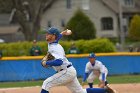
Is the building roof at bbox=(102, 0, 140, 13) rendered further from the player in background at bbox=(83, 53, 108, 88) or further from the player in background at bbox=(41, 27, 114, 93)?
the player in background at bbox=(41, 27, 114, 93)

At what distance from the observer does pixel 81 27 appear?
4922cm

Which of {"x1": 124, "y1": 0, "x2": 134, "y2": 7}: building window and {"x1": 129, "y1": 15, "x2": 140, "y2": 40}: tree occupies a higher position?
{"x1": 124, "y1": 0, "x2": 134, "y2": 7}: building window

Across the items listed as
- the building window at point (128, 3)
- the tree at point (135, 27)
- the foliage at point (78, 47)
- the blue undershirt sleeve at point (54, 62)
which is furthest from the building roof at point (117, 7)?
the blue undershirt sleeve at point (54, 62)

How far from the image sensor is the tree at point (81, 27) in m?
48.9

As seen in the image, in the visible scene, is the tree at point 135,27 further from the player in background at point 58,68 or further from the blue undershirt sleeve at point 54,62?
the blue undershirt sleeve at point 54,62

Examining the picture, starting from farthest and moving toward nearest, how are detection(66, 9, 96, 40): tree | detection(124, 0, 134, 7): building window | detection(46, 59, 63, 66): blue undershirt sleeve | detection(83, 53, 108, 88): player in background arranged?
detection(124, 0, 134, 7): building window
detection(66, 9, 96, 40): tree
detection(83, 53, 108, 88): player in background
detection(46, 59, 63, 66): blue undershirt sleeve

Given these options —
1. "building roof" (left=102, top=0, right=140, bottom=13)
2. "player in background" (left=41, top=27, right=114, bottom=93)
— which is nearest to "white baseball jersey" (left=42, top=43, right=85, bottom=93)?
"player in background" (left=41, top=27, right=114, bottom=93)

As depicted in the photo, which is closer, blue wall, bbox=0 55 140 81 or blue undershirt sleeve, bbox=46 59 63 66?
blue undershirt sleeve, bbox=46 59 63 66

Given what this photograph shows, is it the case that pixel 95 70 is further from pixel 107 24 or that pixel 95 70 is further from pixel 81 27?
pixel 107 24

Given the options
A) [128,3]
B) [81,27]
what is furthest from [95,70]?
[128,3]

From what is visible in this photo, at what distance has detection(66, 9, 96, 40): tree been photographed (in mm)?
48906

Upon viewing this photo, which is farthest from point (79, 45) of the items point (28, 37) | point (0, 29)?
point (0, 29)

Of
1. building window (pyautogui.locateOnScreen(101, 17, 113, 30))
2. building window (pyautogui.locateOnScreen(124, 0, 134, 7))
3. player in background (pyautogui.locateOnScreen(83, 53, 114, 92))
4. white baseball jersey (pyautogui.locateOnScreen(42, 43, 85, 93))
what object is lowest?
building window (pyautogui.locateOnScreen(101, 17, 113, 30))

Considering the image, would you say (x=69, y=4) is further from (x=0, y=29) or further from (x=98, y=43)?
(x=98, y=43)
